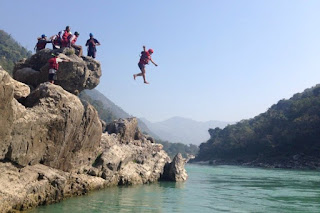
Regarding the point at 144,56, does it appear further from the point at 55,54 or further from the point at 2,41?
the point at 2,41

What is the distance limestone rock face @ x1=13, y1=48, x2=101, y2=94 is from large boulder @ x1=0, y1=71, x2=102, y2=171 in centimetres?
281

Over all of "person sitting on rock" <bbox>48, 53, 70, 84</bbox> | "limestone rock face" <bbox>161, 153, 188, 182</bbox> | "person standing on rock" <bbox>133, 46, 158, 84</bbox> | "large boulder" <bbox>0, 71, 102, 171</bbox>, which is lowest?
"limestone rock face" <bbox>161, 153, 188, 182</bbox>

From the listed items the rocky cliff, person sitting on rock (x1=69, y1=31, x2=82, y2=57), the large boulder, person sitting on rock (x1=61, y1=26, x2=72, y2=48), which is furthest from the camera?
person sitting on rock (x1=69, y1=31, x2=82, y2=57)

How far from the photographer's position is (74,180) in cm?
1438

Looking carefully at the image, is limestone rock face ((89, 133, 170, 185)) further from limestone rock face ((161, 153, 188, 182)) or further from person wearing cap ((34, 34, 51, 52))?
person wearing cap ((34, 34, 51, 52))

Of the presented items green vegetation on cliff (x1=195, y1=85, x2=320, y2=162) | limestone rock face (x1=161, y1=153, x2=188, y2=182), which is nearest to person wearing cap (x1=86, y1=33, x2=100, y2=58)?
limestone rock face (x1=161, y1=153, x2=188, y2=182)

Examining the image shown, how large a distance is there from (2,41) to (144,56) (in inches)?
5488

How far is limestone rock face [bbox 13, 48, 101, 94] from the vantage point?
17.2 m

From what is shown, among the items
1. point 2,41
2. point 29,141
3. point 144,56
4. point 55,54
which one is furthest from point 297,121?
point 2,41

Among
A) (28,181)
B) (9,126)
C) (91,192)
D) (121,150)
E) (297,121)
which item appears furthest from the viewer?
(297,121)

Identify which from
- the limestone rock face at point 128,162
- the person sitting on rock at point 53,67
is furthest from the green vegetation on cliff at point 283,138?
the person sitting on rock at point 53,67

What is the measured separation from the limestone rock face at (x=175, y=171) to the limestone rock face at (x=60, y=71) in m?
9.35

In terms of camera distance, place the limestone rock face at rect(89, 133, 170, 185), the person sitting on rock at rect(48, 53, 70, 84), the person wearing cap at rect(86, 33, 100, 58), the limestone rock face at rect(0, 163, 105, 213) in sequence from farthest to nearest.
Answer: the person wearing cap at rect(86, 33, 100, 58)
the limestone rock face at rect(89, 133, 170, 185)
the person sitting on rock at rect(48, 53, 70, 84)
the limestone rock face at rect(0, 163, 105, 213)

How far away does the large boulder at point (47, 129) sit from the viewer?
1005 cm
